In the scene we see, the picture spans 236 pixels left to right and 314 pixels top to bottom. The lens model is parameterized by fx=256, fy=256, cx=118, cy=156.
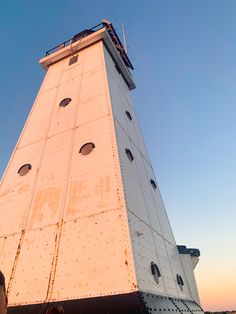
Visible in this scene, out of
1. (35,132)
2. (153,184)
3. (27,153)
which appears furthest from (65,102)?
(153,184)

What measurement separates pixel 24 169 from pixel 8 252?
9.70 feet

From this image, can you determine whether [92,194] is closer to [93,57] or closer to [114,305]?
[114,305]

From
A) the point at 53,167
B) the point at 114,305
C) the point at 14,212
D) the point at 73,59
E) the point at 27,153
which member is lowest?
the point at 114,305

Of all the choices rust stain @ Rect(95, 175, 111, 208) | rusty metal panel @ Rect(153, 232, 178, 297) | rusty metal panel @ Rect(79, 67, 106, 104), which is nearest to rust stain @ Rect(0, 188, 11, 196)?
rust stain @ Rect(95, 175, 111, 208)

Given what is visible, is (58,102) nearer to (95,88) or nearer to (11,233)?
(95,88)

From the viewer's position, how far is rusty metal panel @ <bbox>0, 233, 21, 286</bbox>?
618 cm

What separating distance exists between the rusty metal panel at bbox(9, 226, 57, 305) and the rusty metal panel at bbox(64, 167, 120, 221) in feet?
2.42

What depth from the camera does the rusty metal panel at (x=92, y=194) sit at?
6191mm

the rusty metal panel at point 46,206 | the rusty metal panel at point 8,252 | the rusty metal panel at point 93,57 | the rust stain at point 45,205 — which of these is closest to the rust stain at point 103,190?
the rusty metal panel at point 46,206

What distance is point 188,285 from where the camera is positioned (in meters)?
8.45

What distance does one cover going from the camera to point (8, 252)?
6.53 meters

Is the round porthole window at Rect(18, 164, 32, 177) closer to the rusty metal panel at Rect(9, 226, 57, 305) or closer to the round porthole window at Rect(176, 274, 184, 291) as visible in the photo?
the rusty metal panel at Rect(9, 226, 57, 305)

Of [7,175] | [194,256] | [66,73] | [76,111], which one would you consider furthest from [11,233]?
[66,73]

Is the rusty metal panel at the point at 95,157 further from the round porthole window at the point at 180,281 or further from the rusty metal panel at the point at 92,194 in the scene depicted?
the round porthole window at the point at 180,281
